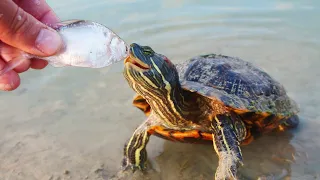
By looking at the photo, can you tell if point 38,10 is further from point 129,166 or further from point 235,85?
point 235,85

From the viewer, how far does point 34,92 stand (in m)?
5.75

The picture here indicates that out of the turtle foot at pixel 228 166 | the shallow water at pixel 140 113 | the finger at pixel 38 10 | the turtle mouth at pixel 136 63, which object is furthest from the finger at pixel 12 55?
the turtle foot at pixel 228 166

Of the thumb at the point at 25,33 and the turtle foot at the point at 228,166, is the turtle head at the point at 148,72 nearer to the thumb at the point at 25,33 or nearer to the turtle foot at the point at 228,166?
the turtle foot at the point at 228,166

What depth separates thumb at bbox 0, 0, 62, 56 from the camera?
2.39 meters

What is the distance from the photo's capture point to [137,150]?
422 cm

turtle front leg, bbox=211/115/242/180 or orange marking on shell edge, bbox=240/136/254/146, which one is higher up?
turtle front leg, bbox=211/115/242/180

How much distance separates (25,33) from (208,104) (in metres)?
2.18

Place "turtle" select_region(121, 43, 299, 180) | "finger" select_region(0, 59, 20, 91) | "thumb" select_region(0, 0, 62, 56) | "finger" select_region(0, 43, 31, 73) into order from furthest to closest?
"turtle" select_region(121, 43, 299, 180) < "finger" select_region(0, 59, 20, 91) < "finger" select_region(0, 43, 31, 73) < "thumb" select_region(0, 0, 62, 56)

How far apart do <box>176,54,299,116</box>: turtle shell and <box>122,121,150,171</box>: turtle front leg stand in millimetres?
673

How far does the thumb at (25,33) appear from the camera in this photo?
2.39 metres

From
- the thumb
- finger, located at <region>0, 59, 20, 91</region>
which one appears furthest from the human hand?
finger, located at <region>0, 59, 20, 91</region>

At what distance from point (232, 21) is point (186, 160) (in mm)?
4041

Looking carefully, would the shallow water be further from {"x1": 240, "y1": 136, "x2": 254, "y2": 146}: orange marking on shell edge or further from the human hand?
the human hand

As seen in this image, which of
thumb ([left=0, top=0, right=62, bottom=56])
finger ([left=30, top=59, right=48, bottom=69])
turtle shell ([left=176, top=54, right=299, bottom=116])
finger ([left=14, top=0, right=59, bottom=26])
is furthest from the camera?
turtle shell ([left=176, top=54, right=299, bottom=116])
